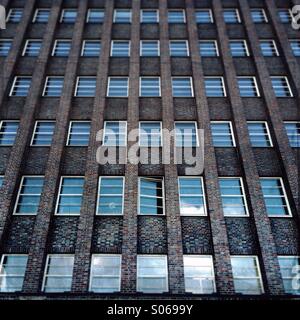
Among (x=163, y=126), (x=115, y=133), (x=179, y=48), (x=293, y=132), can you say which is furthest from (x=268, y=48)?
(x=115, y=133)

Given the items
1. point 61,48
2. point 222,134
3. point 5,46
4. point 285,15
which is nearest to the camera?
point 222,134

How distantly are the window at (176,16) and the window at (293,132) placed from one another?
1085 centimetres

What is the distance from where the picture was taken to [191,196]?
14.7 m

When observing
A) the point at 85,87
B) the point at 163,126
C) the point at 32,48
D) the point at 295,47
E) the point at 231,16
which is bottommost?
the point at 163,126

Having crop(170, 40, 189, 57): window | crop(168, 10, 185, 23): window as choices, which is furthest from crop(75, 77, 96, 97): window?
crop(168, 10, 185, 23): window

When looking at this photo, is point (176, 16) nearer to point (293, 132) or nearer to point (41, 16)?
point (41, 16)

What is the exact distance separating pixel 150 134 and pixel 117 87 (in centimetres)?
413

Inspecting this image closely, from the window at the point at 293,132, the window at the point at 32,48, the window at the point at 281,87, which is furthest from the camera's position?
→ the window at the point at 32,48

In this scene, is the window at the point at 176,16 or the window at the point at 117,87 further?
the window at the point at 176,16

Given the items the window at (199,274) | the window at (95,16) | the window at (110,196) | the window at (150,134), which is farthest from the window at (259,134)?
the window at (95,16)

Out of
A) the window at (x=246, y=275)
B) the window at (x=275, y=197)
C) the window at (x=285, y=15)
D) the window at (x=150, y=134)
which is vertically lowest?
the window at (x=246, y=275)

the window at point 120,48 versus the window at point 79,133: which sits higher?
the window at point 120,48

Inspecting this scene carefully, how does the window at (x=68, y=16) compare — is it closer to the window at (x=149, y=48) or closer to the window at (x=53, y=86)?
the window at (x=149, y=48)

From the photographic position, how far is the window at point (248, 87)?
1855cm
